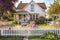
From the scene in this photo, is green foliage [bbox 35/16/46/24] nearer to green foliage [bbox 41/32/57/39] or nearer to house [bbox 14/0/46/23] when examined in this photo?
house [bbox 14/0/46/23]

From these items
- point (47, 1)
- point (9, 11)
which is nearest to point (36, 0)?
point (47, 1)

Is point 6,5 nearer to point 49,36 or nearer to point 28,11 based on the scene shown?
point 28,11

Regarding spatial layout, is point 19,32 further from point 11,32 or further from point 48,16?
point 48,16

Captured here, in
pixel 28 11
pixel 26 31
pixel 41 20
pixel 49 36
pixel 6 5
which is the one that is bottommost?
pixel 49 36

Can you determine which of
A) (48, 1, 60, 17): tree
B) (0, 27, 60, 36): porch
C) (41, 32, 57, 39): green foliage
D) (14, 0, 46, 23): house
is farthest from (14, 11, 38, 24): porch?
(41, 32, 57, 39): green foliage

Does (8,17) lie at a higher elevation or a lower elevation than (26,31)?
higher

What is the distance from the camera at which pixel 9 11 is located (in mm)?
5980

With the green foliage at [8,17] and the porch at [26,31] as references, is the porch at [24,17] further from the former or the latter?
the porch at [26,31]

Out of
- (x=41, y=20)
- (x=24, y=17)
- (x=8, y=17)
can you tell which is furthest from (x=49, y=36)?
(x=8, y=17)

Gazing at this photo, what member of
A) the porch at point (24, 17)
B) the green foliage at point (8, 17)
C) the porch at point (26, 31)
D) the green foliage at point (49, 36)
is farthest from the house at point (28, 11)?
the green foliage at point (49, 36)

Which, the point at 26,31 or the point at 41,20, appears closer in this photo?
the point at 41,20

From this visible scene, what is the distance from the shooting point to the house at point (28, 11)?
591 cm

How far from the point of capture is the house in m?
5.91

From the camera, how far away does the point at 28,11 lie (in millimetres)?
5965
